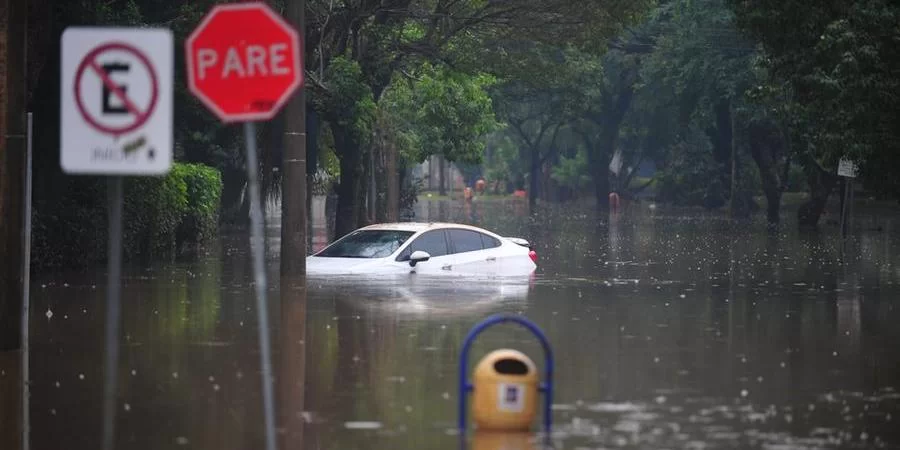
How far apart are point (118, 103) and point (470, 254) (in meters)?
18.0

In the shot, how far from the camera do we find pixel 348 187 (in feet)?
145

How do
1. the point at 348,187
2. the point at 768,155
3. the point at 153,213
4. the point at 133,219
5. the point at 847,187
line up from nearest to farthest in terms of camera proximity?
the point at 133,219, the point at 153,213, the point at 348,187, the point at 847,187, the point at 768,155

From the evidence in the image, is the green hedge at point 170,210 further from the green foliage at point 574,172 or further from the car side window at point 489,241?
the green foliage at point 574,172

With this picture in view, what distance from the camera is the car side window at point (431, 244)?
26.5 metres

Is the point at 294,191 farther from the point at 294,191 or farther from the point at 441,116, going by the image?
the point at 441,116

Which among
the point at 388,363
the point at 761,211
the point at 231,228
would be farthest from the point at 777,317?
the point at 761,211

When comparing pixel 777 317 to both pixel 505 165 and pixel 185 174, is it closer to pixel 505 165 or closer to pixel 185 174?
pixel 185 174

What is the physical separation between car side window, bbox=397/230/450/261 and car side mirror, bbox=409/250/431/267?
43cm

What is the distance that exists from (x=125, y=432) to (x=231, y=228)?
A: 42.8m

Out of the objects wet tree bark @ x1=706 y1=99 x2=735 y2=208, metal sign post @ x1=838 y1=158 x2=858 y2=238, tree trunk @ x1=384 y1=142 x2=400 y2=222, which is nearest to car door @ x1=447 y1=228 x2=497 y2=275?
metal sign post @ x1=838 y1=158 x2=858 y2=238

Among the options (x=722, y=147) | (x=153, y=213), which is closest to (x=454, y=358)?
(x=153, y=213)

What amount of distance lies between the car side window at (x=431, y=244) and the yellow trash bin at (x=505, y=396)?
14.7 metres

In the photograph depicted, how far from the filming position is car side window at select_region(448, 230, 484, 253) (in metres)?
27.0

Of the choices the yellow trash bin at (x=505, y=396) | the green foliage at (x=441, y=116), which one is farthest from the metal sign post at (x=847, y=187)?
the yellow trash bin at (x=505, y=396)
